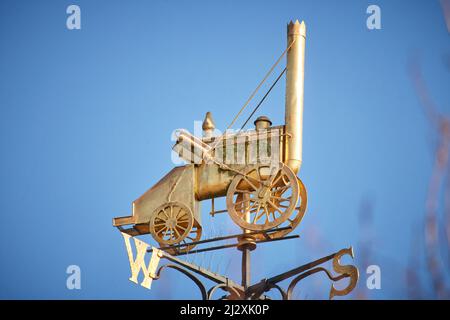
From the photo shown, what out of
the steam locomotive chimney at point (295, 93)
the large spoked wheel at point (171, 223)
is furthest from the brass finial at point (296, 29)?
the large spoked wheel at point (171, 223)

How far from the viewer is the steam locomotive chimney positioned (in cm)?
1320

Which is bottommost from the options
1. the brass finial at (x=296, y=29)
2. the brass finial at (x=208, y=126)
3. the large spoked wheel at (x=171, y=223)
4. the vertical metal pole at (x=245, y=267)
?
the vertical metal pole at (x=245, y=267)

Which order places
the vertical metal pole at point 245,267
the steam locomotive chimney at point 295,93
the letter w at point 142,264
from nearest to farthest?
the vertical metal pole at point 245,267, the letter w at point 142,264, the steam locomotive chimney at point 295,93

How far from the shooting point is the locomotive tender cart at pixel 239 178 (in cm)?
1293

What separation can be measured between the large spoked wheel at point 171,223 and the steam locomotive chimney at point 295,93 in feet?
6.99

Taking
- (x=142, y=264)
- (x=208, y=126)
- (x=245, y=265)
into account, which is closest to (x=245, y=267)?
(x=245, y=265)

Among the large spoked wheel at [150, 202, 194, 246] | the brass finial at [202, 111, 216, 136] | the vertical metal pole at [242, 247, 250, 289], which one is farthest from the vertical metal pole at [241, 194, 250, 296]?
the brass finial at [202, 111, 216, 136]

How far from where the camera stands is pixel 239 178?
1316 cm

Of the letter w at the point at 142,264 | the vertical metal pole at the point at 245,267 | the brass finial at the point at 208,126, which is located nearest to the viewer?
the vertical metal pole at the point at 245,267

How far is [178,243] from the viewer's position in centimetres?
1318

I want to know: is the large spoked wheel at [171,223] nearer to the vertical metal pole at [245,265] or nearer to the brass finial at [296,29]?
the vertical metal pole at [245,265]
